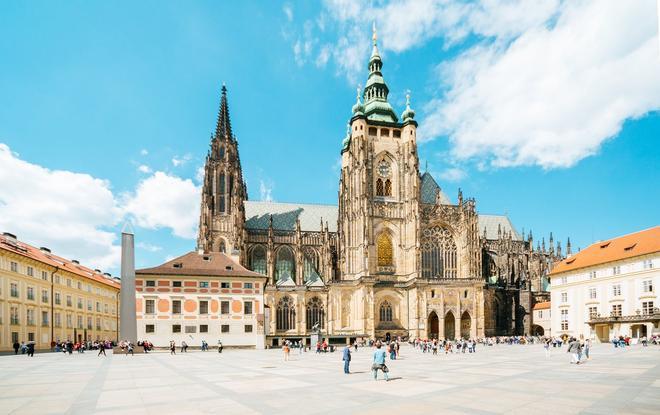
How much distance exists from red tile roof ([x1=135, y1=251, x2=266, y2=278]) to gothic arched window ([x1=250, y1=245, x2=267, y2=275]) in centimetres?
2070

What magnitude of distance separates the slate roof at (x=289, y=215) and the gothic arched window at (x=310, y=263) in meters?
5.20

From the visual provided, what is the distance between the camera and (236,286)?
166 feet

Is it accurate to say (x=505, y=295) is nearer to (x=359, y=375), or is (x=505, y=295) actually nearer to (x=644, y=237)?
(x=644, y=237)

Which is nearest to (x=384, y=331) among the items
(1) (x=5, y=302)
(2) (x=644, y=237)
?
(2) (x=644, y=237)

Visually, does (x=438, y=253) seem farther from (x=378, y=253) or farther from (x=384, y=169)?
(x=384, y=169)

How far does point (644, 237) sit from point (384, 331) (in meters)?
32.0

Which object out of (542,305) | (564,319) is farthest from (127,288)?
(542,305)

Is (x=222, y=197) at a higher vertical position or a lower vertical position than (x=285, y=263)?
higher

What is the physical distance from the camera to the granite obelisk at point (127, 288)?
38.6 meters

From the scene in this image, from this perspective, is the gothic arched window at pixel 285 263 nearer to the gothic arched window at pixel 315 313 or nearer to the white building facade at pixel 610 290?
the gothic arched window at pixel 315 313

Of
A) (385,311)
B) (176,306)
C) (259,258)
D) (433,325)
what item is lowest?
(433,325)

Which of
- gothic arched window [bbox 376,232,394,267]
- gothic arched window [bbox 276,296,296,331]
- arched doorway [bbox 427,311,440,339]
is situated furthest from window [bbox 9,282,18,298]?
arched doorway [bbox 427,311,440,339]

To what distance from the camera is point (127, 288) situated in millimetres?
38562

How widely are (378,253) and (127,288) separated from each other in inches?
1500
